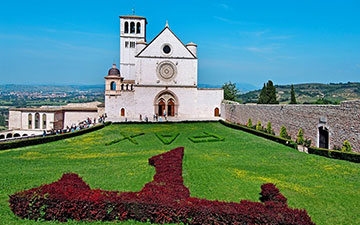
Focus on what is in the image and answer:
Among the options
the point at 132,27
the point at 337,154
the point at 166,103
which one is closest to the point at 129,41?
the point at 132,27

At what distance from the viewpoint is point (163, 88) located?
135 feet

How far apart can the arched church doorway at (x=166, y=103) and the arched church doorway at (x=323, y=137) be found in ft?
78.5

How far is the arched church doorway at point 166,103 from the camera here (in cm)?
4116

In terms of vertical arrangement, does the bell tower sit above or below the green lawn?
above

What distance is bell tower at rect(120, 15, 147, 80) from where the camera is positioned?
49625mm

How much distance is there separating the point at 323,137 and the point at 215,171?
9717 millimetres

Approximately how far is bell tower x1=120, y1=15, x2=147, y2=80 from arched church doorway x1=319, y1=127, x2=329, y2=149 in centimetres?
3548

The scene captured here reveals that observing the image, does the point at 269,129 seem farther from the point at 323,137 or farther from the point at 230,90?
the point at 230,90

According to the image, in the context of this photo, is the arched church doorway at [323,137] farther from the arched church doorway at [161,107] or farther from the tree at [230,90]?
the tree at [230,90]

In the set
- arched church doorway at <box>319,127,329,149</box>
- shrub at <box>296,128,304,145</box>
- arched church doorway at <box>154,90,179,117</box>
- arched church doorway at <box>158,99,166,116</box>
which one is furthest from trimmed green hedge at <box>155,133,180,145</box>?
arched church doorway at <box>158,99,166,116</box>

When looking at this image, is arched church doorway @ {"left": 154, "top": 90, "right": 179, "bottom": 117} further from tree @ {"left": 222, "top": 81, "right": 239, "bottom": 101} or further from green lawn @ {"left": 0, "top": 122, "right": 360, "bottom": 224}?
tree @ {"left": 222, "top": 81, "right": 239, "bottom": 101}

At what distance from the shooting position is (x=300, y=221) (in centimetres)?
675

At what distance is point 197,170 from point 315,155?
8.09m

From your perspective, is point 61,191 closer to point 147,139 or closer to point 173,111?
point 147,139
